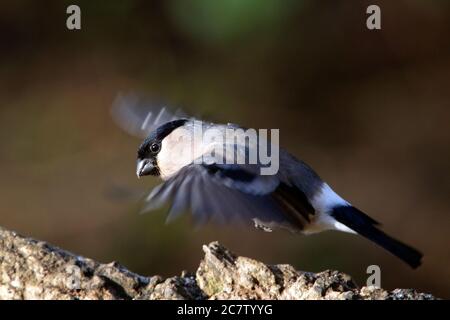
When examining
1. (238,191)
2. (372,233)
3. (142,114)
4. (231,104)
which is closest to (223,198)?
(238,191)

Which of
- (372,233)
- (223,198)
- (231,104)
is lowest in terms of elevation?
(372,233)

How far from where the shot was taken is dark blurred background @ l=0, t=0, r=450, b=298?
194 inches

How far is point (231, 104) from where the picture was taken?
17.5ft

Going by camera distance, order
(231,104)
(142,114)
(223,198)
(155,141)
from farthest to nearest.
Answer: (231,104) → (142,114) → (155,141) → (223,198)

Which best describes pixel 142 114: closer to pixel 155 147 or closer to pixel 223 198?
pixel 155 147

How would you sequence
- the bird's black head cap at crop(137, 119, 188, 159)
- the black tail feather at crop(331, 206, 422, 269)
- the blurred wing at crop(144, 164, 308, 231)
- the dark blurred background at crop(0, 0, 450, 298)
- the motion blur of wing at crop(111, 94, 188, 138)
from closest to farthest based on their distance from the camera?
the blurred wing at crop(144, 164, 308, 231) → the black tail feather at crop(331, 206, 422, 269) → the bird's black head cap at crop(137, 119, 188, 159) → the motion blur of wing at crop(111, 94, 188, 138) → the dark blurred background at crop(0, 0, 450, 298)

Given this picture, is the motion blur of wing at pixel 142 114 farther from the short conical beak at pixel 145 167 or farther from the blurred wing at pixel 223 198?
the blurred wing at pixel 223 198

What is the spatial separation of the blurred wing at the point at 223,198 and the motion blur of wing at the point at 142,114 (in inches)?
36.8

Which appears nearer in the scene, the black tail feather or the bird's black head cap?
the black tail feather

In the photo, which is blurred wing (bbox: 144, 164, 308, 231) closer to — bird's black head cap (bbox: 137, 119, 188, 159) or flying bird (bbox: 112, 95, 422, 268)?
flying bird (bbox: 112, 95, 422, 268)

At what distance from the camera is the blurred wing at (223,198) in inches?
→ 96.8

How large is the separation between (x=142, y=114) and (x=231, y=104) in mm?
1711

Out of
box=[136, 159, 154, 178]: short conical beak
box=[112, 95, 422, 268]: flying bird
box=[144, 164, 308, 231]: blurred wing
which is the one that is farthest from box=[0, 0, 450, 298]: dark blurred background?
box=[144, 164, 308, 231]: blurred wing

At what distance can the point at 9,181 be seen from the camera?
17.3 feet
